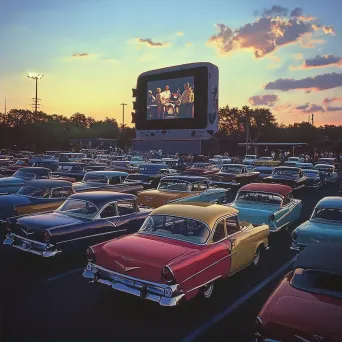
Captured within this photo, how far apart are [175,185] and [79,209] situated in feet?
16.8

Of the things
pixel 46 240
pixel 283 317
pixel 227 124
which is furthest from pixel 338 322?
pixel 227 124

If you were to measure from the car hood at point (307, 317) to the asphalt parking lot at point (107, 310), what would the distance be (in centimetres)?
116

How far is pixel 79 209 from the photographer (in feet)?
27.2

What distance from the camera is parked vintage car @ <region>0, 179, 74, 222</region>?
9688 millimetres

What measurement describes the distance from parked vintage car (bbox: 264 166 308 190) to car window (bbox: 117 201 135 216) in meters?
10.8

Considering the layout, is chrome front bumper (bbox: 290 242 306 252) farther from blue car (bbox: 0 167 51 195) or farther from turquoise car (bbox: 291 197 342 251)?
blue car (bbox: 0 167 51 195)

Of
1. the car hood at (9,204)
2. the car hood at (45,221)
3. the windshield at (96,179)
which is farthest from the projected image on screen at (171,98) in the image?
the car hood at (45,221)

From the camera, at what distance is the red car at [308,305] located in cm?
372

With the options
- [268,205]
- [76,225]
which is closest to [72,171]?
[268,205]

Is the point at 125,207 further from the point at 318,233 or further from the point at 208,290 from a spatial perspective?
the point at 318,233

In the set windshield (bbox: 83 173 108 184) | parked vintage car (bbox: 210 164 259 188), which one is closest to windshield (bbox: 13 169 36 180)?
windshield (bbox: 83 173 108 184)

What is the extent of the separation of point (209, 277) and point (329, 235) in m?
3.31

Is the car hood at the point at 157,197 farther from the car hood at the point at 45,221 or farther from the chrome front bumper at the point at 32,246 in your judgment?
the chrome front bumper at the point at 32,246

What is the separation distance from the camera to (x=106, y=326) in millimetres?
5137
